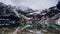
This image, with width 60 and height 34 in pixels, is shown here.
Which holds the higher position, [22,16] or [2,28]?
[22,16]

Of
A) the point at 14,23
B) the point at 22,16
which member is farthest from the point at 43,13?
the point at 14,23

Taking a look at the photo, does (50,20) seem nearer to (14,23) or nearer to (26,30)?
(26,30)

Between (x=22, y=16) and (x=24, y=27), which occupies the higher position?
(x=22, y=16)

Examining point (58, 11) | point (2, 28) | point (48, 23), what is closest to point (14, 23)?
point (2, 28)

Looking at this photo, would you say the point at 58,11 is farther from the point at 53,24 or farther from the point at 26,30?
the point at 26,30

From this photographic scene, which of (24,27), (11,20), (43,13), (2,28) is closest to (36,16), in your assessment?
(43,13)

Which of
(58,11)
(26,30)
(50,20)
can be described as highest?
(58,11)

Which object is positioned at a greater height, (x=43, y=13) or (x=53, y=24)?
(x=43, y=13)

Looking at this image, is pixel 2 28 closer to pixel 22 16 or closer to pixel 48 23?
pixel 22 16
